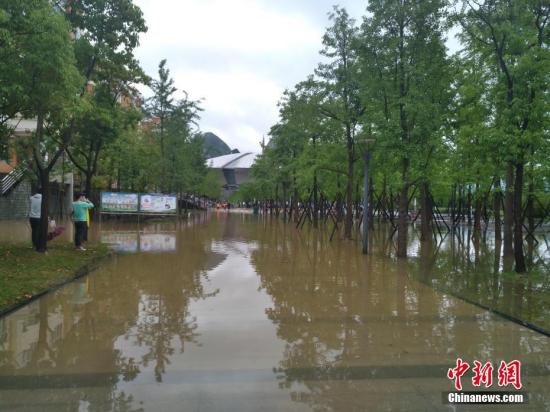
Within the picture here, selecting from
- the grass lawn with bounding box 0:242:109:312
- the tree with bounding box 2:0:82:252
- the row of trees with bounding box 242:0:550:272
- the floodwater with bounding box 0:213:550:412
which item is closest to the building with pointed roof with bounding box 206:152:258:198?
the row of trees with bounding box 242:0:550:272

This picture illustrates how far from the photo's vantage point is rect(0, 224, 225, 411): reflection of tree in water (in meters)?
4.77

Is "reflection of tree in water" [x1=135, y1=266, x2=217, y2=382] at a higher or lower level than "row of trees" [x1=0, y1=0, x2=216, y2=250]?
lower

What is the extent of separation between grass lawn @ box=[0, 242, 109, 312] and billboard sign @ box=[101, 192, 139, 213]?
17.2 meters

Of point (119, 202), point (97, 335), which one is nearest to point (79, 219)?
point (97, 335)

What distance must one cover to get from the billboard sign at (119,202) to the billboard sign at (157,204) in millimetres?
464

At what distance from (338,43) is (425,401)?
1865 centimetres

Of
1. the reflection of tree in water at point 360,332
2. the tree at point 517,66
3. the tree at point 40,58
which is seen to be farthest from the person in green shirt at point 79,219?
the tree at point 517,66

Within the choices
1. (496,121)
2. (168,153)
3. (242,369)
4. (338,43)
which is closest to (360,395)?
(242,369)

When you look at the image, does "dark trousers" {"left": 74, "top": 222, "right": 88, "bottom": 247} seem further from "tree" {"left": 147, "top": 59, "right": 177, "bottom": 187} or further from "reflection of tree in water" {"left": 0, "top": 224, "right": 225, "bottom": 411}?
"tree" {"left": 147, "top": 59, "right": 177, "bottom": 187}

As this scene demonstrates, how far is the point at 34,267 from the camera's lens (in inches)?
428

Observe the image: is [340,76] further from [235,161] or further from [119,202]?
[235,161]

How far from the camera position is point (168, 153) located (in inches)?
1528

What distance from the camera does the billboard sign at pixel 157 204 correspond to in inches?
1300

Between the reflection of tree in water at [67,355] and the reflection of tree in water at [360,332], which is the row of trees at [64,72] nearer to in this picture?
the reflection of tree in water at [67,355]
